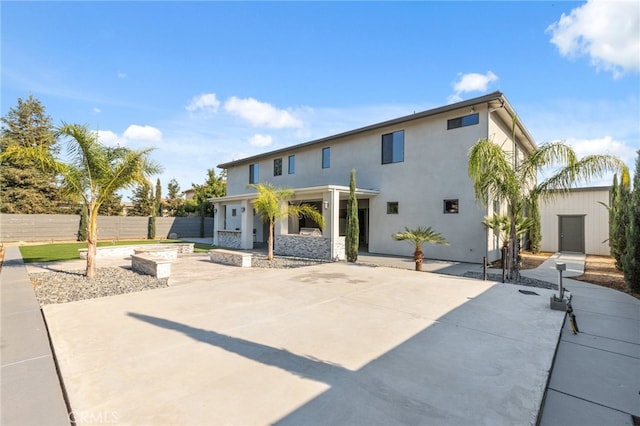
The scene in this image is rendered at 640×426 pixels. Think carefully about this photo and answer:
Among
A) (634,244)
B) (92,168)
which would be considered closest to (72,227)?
(92,168)

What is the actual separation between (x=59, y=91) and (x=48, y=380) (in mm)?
13254

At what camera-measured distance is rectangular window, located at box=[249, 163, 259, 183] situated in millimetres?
23312

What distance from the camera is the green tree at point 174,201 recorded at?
1329 inches

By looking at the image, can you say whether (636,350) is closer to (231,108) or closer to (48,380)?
(48,380)

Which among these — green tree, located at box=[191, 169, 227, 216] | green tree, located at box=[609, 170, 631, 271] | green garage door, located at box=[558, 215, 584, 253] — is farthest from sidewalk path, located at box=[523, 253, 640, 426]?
green tree, located at box=[191, 169, 227, 216]

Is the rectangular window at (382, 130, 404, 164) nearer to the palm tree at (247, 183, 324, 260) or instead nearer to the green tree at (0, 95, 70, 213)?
the palm tree at (247, 183, 324, 260)

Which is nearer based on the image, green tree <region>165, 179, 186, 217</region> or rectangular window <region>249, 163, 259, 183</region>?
rectangular window <region>249, 163, 259, 183</region>

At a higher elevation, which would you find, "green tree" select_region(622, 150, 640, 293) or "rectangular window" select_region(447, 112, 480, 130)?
"rectangular window" select_region(447, 112, 480, 130)

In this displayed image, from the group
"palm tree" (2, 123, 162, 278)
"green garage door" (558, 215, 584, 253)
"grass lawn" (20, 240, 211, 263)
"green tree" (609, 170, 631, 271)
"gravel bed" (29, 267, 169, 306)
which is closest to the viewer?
"gravel bed" (29, 267, 169, 306)

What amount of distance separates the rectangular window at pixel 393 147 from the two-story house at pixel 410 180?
2.0 inches

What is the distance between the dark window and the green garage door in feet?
31.3

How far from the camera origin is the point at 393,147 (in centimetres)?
1513

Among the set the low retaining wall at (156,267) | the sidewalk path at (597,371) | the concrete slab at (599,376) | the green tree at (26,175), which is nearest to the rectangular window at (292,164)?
the low retaining wall at (156,267)

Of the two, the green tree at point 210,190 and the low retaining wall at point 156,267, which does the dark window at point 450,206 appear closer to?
the low retaining wall at point 156,267
